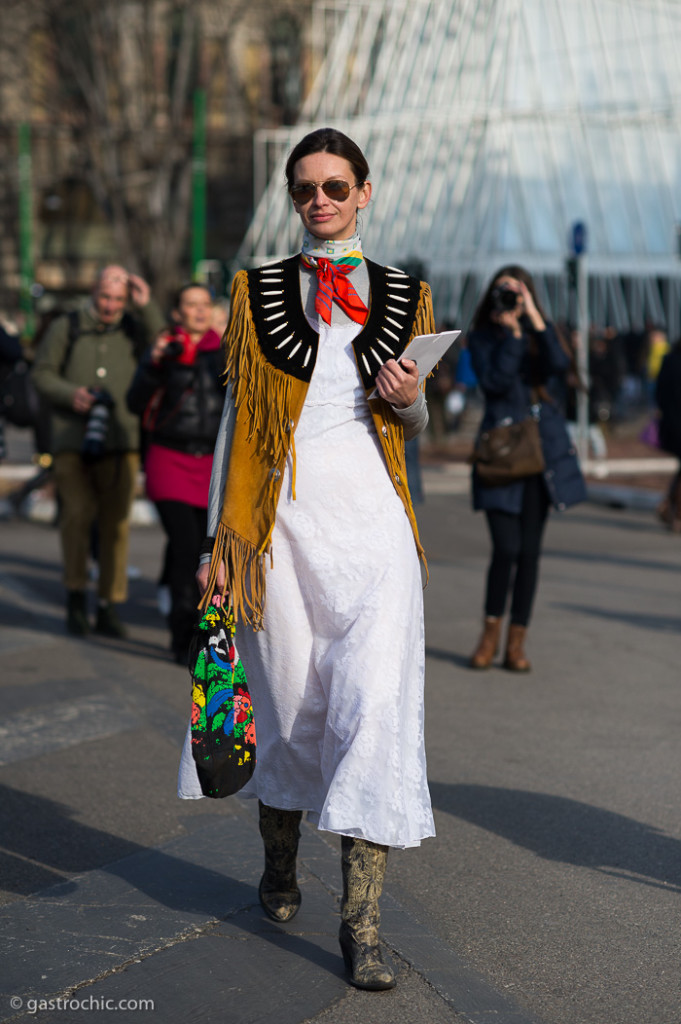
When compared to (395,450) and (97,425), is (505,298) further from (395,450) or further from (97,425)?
(395,450)

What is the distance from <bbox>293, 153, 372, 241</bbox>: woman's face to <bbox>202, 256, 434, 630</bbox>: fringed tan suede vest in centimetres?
16

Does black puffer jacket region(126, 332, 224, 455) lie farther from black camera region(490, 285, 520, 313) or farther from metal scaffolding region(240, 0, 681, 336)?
metal scaffolding region(240, 0, 681, 336)

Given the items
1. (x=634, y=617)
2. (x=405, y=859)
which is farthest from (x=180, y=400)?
(x=405, y=859)

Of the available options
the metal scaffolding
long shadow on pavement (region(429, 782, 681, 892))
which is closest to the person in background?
long shadow on pavement (region(429, 782, 681, 892))

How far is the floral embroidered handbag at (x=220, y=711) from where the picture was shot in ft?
11.7

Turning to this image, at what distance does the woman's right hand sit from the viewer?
3.66 meters

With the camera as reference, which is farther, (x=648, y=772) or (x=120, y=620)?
(x=120, y=620)

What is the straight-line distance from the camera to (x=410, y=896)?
423 cm

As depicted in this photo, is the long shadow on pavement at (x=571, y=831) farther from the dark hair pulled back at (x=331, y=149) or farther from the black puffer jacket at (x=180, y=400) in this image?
the black puffer jacket at (x=180, y=400)

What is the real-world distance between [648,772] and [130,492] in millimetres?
3874

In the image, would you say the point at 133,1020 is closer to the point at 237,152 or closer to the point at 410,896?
the point at 410,896

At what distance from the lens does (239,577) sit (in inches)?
143

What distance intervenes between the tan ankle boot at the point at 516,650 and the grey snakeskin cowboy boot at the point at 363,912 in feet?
13.2

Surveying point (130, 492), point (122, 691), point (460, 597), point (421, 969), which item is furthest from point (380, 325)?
point (460, 597)
